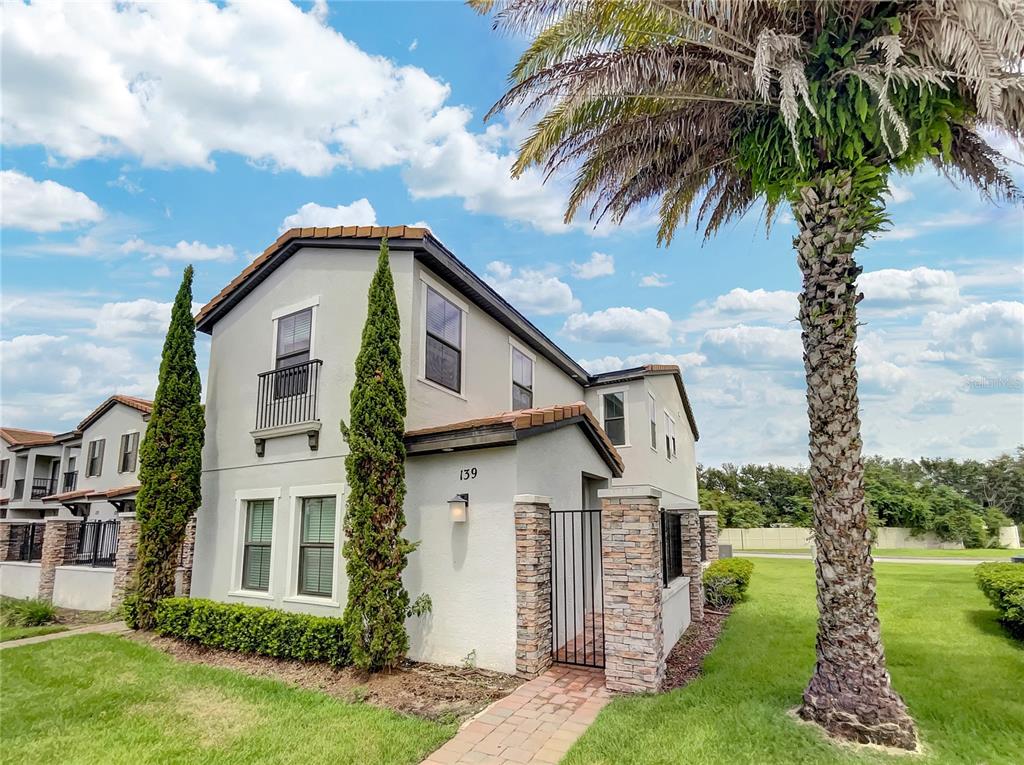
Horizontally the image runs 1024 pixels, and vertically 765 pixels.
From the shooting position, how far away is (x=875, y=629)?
566cm

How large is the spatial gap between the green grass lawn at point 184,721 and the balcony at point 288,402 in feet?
13.0

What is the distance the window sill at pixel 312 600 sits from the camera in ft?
29.9

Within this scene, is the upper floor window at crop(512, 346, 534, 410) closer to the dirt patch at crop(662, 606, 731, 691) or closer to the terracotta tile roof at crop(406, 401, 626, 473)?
the terracotta tile roof at crop(406, 401, 626, 473)

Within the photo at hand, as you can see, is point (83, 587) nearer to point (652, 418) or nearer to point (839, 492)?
point (652, 418)

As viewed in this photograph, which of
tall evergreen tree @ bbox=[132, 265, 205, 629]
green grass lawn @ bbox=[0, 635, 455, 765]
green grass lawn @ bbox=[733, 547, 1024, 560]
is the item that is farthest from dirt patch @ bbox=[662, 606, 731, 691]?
green grass lawn @ bbox=[733, 547, 1024, 560]

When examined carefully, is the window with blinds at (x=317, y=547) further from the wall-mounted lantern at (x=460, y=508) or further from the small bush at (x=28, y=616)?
the small bush at (x=28, y=616)

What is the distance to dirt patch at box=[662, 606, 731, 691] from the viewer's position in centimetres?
745

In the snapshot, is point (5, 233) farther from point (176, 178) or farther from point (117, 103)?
point (176, 178)

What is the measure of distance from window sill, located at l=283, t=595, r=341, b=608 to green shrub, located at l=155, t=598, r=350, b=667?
1.15ft

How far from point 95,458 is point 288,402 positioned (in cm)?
1876

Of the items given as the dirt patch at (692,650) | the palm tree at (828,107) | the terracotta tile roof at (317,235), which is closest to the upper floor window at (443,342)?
the terracotta tile roof at (317,235)

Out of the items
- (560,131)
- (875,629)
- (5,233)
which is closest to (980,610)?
(875,629)

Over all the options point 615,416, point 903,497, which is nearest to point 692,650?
point 615,416

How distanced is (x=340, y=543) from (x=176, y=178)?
984 cm
